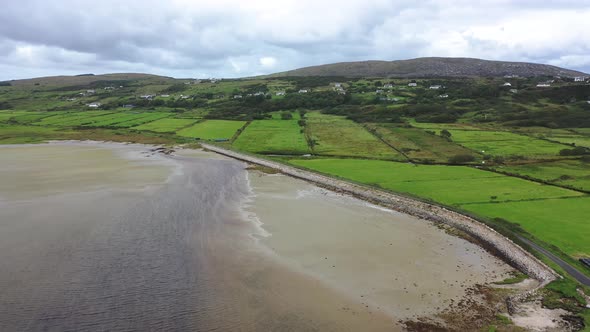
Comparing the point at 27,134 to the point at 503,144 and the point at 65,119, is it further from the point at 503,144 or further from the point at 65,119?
the point at 503,144

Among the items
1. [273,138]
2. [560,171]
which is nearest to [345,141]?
[273,138]

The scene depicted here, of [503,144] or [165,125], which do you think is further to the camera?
[165,125]

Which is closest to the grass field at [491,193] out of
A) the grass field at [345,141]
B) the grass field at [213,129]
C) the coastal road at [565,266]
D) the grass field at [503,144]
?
the coastal road at [565,266]


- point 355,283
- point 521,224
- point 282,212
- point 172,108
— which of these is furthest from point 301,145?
point 172,108

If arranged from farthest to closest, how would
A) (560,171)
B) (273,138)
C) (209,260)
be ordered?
(273,138)
(560,171)
(209,260)

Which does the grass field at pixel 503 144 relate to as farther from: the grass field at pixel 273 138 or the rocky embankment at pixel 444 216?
the grass field at pixel 273 138

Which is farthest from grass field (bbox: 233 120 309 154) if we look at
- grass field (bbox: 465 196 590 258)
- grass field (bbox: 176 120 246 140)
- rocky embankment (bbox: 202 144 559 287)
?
grass field (bbox: 465 196 590 258)

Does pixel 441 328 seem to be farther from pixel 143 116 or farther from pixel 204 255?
pixel 143 116

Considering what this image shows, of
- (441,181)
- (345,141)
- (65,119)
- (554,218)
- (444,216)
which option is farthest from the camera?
(65,119)
